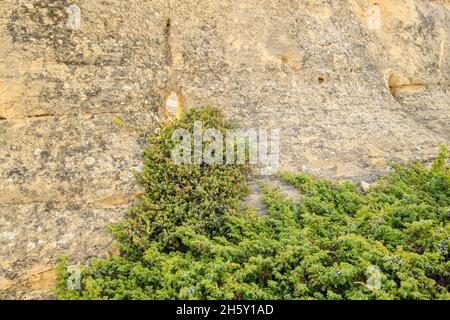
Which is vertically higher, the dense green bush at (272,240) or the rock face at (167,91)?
the rock face at (167,91)

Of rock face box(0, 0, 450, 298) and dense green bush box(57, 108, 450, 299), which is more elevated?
rock face box(0, 0, 450, 298)

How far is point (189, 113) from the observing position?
16.3 feet

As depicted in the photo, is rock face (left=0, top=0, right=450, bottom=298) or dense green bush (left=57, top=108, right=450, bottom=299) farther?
rock face (left=0, top=0, right=450, bottom=298)

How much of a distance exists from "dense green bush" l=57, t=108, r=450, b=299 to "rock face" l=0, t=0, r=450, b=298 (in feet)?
1.23

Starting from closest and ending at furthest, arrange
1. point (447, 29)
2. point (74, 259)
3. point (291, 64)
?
1. point (74, 259)
2. point (291, 64)
3. point (447, 29)

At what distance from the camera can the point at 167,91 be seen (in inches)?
201

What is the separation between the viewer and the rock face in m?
3.96

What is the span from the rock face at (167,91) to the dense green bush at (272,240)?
37 centimetres

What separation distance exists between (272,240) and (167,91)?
263 centimetres

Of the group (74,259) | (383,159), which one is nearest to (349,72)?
(383,159)

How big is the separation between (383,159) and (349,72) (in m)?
1.72

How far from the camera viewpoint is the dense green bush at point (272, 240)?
297cm

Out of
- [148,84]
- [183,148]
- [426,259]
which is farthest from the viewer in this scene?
[148,84]
